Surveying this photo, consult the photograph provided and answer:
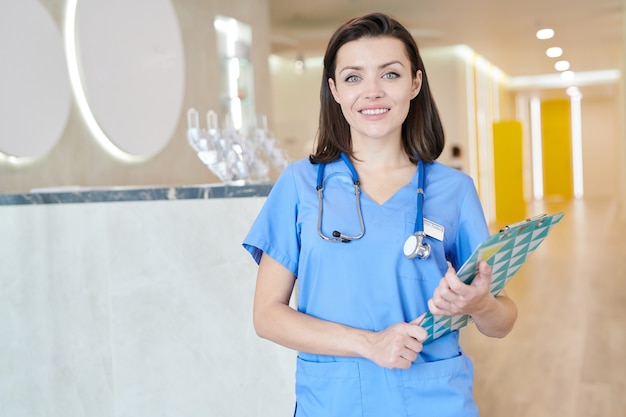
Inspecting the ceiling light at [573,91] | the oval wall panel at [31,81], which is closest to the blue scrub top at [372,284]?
the oval wall panel at [31,81]

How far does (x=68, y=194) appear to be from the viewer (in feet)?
8.32

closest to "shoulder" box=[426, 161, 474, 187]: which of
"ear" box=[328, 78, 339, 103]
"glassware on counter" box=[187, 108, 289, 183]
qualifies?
"ear" box=[328, 78, 339, 103]

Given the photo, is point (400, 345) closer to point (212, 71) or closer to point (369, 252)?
point (369, 252)

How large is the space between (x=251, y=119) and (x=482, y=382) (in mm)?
3497

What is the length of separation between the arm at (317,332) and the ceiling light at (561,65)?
14.3m

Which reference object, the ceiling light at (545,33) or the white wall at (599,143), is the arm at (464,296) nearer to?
the ceiling light at (545,33)

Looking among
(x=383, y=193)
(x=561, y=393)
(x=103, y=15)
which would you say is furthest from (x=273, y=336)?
(x=103, y=15)

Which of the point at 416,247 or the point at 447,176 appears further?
the point at 447,176

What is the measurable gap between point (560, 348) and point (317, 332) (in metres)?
4.05

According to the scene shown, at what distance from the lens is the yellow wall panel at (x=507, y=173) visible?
45.2ft

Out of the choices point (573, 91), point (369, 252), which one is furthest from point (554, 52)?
point (369, 252)

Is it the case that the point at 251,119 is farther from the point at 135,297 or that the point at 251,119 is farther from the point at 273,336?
the point at 273,336

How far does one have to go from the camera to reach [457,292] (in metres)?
1.10

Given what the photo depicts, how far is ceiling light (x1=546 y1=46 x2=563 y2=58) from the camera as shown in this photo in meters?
12.5
